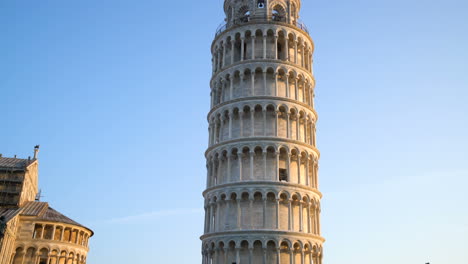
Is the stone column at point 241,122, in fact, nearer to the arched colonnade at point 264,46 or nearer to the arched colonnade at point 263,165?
the arched colonnade at point 263,165

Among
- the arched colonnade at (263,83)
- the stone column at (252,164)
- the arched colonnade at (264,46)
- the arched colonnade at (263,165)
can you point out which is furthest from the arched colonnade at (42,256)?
the arched colonnade at (264,46)

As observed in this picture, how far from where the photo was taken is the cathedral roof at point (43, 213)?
49375 mm

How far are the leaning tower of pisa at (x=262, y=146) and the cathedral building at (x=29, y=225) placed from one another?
2345 centimetres

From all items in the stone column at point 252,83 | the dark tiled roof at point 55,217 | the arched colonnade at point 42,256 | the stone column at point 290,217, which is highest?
the stone column at point 252,83

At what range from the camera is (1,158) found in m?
52.0

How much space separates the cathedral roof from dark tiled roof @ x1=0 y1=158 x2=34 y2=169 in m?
4.94

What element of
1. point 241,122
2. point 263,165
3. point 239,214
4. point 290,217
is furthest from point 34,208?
point 290,217

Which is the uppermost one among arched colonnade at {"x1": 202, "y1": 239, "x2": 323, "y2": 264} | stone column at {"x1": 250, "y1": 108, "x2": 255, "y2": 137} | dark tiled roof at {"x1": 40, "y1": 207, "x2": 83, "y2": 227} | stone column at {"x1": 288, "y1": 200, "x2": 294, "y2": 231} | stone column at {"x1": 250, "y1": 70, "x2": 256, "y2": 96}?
stone column at {"x1": 250, "y1": 70, "x2": 256, "y2": 96}

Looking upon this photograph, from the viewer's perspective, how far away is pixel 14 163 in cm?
5119

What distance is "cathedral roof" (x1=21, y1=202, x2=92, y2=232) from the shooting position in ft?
162

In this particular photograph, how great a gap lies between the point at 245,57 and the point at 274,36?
134 inches

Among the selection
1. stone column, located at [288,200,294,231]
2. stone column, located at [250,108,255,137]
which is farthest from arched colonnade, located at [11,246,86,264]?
stone column, located at [288,200,294,231]

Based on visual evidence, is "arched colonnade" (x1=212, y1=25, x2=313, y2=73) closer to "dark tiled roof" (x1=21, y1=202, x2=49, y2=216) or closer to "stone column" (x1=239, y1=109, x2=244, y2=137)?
"stone column" (x1=239, y1=109, x2=244, y2=137)

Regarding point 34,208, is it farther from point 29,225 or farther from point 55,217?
point 55,217
